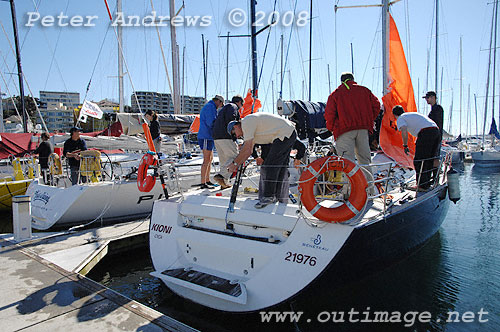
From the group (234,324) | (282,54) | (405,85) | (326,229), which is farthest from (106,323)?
(282,54)

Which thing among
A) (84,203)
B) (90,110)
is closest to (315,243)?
(84,203)

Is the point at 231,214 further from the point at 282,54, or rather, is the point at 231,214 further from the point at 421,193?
the point at 282,54

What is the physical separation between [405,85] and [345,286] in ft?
15.4

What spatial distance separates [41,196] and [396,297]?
7.01m

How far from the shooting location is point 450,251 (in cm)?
615

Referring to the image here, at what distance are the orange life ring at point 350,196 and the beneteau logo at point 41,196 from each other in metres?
6.18

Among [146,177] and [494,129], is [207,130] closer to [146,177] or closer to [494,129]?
[146,177]

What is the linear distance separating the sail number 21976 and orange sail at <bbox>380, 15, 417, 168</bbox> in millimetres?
3837

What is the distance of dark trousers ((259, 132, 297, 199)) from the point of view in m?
3.89

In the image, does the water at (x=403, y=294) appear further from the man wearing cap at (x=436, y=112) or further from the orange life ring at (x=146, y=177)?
the man wearing cap at (x=436, y=112)

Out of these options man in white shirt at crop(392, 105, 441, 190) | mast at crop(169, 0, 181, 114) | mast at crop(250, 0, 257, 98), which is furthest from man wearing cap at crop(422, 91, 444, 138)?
mast at crop(169, 0, 181, 114)

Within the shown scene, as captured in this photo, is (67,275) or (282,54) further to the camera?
(282,54)

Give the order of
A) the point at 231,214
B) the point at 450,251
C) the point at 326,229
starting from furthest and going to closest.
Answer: the point at 450,251 → the point at 231,214 → the point at 326,229

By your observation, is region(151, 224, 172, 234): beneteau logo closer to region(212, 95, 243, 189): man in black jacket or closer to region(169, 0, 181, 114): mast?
region(212, 95, 243, 189): man in black jacket
